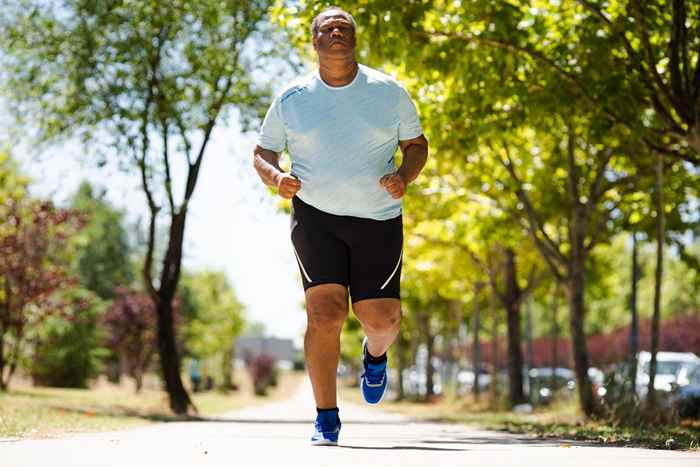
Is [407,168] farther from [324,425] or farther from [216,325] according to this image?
[216,325]

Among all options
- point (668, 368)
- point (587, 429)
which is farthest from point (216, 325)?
point (587, 429)

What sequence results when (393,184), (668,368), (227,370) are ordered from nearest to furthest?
(393,184), (668,368), (227,370)

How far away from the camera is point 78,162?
19453 mm

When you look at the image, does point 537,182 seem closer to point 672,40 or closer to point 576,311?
point 576,311

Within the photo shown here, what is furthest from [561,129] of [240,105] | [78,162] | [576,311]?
[78,162]

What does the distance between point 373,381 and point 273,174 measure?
1429 mm

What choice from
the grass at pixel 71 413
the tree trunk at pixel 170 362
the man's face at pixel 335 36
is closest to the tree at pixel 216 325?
the grass at pixel 71 413

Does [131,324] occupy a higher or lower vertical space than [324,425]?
higher

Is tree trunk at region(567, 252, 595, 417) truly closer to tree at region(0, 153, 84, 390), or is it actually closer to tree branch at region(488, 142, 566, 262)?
tree branch at region(488, 142, 566, 262)

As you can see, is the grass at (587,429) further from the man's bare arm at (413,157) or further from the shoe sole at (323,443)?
the man's bare arm at (413,157)

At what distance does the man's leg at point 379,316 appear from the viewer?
6012mm

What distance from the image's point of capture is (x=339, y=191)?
5926mm

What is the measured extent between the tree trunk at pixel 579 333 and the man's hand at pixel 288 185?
977 cm

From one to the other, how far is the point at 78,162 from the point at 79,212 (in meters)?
8.15
